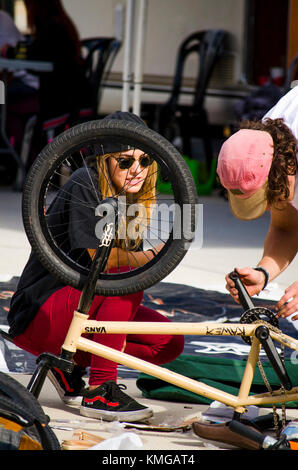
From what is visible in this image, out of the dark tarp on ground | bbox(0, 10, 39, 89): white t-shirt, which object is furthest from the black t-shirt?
bbox(0, 10, 39, 89): white t-shirt

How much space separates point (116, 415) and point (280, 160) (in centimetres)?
86

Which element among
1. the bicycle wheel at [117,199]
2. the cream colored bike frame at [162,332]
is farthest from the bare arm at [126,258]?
the cream colored bike frame at [162,332]

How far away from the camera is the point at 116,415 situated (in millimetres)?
2299

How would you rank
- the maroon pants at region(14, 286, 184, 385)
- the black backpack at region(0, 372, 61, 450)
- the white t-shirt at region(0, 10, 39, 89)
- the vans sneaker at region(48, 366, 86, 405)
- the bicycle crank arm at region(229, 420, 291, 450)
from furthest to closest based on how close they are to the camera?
the white t-shirt at region(0, 10, 39, 89), the vans sneaker at region(48, 366, 86, 405), the maroon pants at region(14, 286, 184, 385), the bicycle crank arm at region(229, 420, 291, 450), the black backpack at region(0, 372, 61, 450)

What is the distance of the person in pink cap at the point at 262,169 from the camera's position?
2.01 metres

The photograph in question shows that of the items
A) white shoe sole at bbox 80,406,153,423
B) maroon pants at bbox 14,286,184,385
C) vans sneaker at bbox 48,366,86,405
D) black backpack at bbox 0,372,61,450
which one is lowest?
white shoe sole at bbox 80,406,153,423

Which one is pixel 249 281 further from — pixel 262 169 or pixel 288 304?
pixel 262 169

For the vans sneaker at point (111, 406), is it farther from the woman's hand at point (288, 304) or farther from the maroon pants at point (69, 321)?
the woman's hand at point (288, 304)

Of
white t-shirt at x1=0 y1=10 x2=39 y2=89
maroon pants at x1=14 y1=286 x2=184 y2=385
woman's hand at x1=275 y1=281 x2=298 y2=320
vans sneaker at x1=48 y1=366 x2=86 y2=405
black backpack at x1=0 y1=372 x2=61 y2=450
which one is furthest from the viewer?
white t-shirt at x1=0 y1=10 x2=39 y2=89

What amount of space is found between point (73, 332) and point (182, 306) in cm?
155

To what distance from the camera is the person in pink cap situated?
6.59 feet

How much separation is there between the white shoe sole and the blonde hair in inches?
18.5

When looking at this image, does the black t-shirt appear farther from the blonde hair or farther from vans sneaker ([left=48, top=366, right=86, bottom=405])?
vans sneaker ([left=48, top=366, right=86, bottom=405])
